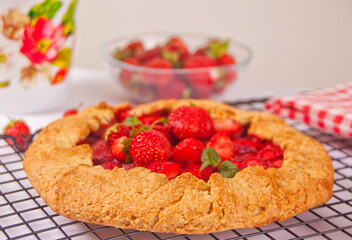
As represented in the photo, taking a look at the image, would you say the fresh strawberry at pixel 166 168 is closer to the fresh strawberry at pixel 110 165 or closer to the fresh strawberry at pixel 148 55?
the fresh strawberry at pixel 110 165


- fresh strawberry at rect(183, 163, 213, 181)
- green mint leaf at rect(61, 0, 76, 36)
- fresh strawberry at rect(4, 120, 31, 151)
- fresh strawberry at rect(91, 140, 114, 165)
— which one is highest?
green mint leaf at rect(61, 0, 76, 36)

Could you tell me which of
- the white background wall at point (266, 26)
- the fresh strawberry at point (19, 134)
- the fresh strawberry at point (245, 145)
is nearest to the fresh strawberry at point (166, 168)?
the fresh strawberry at point (245, 145)

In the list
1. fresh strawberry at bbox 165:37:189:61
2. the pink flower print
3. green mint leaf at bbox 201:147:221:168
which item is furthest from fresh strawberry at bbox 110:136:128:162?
fresh strawberry at bbox 165:37:189:61

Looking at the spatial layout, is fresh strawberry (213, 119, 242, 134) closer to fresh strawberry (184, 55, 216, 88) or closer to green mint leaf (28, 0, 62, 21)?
fresh strawberry (184, 55, 216, 88)

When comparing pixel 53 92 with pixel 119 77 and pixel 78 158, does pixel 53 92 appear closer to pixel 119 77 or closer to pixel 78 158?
pixel 119 77

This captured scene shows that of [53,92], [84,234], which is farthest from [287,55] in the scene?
[84,234]

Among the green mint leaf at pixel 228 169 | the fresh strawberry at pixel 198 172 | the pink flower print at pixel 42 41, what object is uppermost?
the pink flower print at pixel 42 41

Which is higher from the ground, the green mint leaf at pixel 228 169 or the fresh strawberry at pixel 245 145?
the green mint leaf at pixel 228 169
